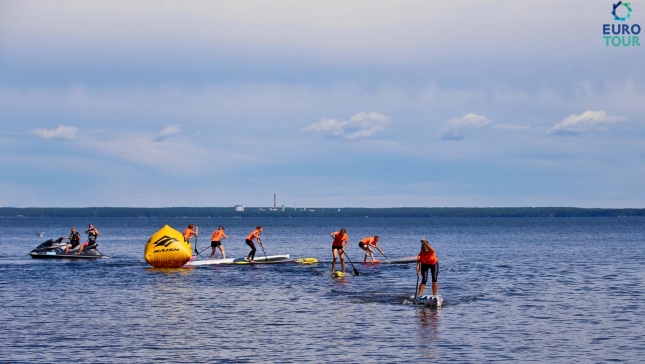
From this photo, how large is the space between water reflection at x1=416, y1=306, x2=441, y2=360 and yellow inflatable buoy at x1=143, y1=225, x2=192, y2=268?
15722 millimetres

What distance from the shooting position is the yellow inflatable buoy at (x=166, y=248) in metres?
37.1

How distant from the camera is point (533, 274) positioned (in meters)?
38.2

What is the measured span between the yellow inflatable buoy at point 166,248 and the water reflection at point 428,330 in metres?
15.7

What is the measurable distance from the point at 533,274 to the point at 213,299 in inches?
682

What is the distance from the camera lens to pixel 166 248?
37.3m

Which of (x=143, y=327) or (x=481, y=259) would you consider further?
(x=481, y=259)

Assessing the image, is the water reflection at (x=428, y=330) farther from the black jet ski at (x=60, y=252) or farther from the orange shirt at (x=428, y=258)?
the black jet ski at (x=60, y=252)

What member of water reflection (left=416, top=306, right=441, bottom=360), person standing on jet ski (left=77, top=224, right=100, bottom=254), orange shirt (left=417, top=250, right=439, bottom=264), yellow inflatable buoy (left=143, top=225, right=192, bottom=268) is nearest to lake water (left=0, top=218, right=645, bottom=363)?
water reflection (left=416, top=306, right=441, bottom=360)

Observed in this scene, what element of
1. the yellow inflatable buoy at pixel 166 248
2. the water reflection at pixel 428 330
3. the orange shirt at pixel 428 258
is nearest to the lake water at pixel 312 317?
the water reflection at pixel 428 330

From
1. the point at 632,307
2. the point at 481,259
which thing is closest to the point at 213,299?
the point at 632,307

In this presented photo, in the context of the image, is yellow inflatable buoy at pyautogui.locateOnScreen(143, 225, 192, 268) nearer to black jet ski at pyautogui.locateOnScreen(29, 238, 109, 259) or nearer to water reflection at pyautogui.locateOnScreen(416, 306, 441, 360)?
black jet ski at pyautogui.locateOnScreen(29, 238, 109, 259)

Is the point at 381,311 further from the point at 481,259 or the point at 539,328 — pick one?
the point at 481,259

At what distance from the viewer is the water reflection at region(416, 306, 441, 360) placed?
714 inches

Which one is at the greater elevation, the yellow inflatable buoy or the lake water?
the yellow inflatable buoy
